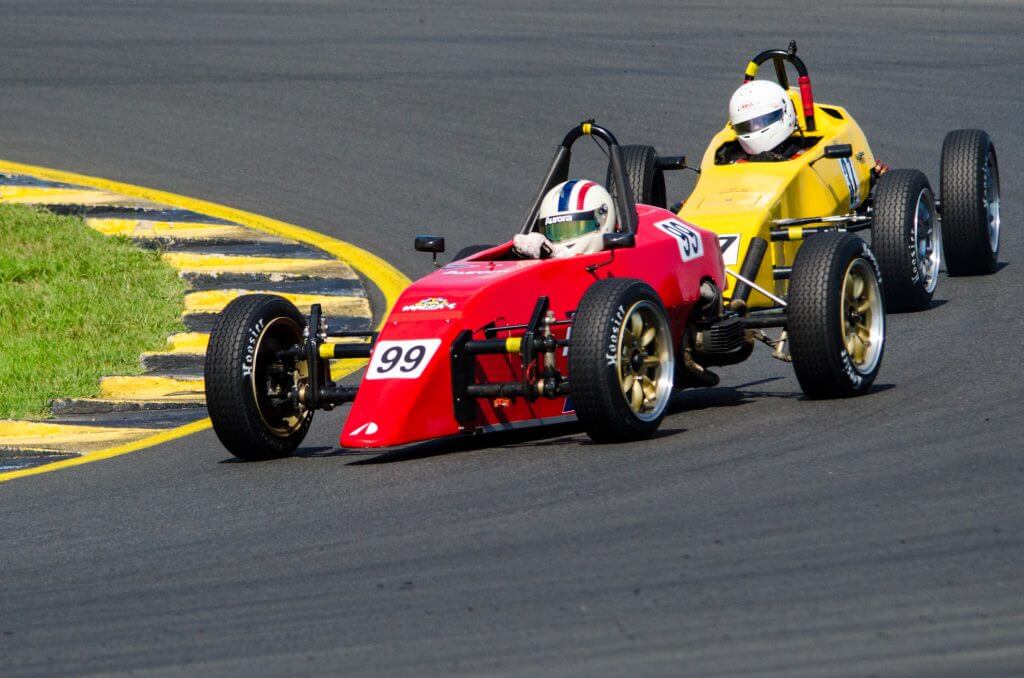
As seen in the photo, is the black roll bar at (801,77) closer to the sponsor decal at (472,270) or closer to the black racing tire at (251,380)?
the sponsor decal at (472,270)

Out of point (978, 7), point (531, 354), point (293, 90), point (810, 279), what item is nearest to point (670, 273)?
point (810, 279)

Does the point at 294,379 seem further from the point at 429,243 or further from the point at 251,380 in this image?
the point at 429,243

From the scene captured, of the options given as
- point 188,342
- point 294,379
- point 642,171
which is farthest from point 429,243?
point 642,171

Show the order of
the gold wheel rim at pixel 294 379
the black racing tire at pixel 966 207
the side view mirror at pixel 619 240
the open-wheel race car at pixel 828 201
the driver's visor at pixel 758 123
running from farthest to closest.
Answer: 1. the black racing tire at pixel 966 207
2. the driver's visor at pixel 758 123
3. the open-wheel race car at pixel 828 201
4. the side view mirror at pixel 619 240
5. the gold wheel rim at pixel 294 379

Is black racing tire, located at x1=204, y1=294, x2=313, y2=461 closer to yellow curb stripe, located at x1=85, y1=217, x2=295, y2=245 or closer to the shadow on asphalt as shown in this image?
the shadow on asphalt

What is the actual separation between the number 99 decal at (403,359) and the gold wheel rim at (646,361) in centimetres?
84

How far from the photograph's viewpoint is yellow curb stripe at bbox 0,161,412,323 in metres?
12.7

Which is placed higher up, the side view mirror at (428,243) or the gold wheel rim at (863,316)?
the side view mirror at (428,243)

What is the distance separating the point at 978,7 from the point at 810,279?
49.2 feet

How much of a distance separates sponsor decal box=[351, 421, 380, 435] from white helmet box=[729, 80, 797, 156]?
471 centimetres

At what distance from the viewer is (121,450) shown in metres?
9.26

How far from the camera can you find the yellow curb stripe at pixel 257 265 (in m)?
12.6

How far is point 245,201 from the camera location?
1479 centimetres

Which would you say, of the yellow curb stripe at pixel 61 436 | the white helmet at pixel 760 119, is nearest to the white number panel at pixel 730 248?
the white helmet at pixel 760 119
